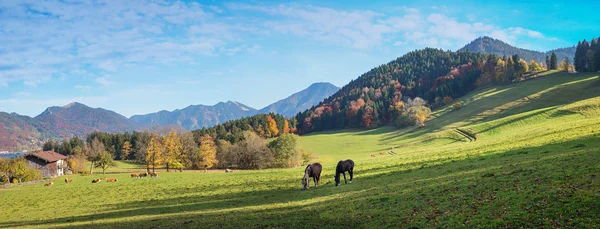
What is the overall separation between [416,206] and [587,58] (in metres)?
176

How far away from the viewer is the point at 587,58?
14438 centimetres

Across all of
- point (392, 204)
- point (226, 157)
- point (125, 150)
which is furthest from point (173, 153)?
point (392, 204)

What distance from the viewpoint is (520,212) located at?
12.9m

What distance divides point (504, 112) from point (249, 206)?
107 meters

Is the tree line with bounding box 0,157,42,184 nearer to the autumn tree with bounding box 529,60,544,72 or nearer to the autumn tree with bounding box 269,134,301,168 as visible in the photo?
the autumn tree with bounding box 269,134,301,168

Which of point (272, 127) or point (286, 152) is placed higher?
point (272, 127)

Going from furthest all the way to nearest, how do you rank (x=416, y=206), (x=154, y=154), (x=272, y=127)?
(x=272, y=127), (x=154, y=154), (x=416, y=206)

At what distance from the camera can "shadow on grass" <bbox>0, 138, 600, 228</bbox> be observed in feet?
43.2

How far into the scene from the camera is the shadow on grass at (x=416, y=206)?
13.2m

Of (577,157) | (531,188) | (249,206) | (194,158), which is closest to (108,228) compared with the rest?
(249,206)

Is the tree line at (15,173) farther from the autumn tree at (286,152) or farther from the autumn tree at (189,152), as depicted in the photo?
the autumn tree at (286,152)

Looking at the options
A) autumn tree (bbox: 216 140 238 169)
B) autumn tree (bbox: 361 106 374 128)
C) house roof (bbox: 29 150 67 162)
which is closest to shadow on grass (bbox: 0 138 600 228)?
autumn tree (bbox: 216 140 238 169)

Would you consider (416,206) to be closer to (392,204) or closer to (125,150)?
(392,204)

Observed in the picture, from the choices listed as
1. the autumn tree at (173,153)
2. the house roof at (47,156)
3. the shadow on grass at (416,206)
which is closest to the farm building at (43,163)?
the house roof at (47,156)
